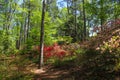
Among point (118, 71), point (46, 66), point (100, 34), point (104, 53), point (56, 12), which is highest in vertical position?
point (56, 12)

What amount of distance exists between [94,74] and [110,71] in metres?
1.12

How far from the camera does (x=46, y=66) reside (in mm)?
15406

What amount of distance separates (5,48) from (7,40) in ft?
2.92

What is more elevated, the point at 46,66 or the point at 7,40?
the point at 7,40

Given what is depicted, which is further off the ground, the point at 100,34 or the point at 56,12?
the point at 56,12

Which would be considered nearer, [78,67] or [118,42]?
[118,42]

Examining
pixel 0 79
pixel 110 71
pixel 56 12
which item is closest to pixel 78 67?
pixel 110 71

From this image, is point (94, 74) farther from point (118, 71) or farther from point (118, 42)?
point (118, 42)

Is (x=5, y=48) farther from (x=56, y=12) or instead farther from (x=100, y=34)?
(x=56, y=12)

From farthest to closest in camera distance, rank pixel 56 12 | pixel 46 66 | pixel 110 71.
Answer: pixel 56 12 → pixel 46 66 → pixel 110 71

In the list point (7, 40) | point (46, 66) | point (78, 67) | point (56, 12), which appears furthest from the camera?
point (56, 12)

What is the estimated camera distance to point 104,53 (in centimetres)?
942

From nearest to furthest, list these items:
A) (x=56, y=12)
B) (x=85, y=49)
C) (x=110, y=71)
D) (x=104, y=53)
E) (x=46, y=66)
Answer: (x=110, y=71)
(x=104, y=53)
(x=85, y=49)
(x=46, y=66)
(x=56, y=12)

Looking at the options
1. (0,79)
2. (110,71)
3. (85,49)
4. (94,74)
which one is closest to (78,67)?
(85,49)
